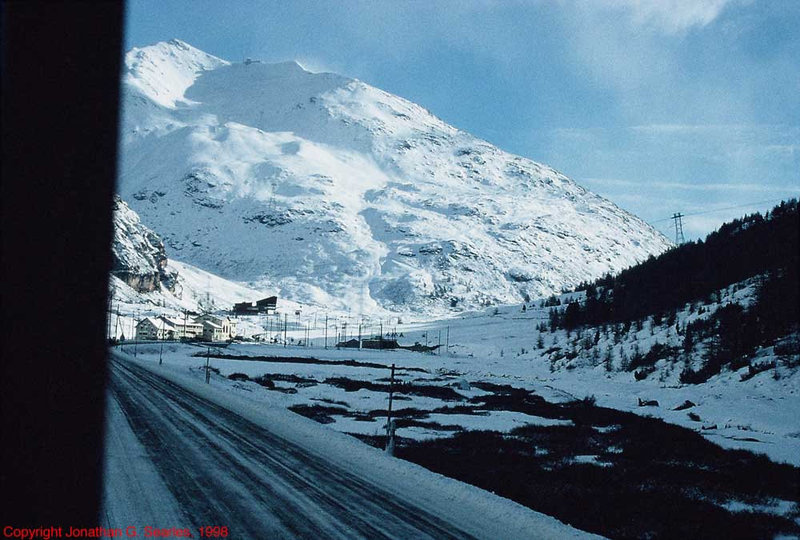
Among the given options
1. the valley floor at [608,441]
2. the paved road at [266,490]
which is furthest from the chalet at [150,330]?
the paved road at [266,490]

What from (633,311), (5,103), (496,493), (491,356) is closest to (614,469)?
(496,493)

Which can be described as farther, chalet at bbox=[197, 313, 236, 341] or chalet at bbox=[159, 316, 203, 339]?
chalet at bbox=[197, 313, 236, 341]

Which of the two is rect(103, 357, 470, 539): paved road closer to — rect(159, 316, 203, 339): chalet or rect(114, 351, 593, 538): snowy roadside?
rect(114, 351, 593, 538): snowy roadside

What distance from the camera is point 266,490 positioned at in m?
10.5

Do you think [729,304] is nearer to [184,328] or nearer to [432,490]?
[432,490]

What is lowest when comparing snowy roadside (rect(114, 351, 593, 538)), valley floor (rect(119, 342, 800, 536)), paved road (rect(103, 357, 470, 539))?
valley floor (rect(119, 342, 800, 536))

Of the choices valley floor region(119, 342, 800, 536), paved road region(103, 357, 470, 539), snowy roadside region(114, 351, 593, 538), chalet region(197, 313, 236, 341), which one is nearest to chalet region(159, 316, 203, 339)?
chalet region(197, 313, 236, 341)

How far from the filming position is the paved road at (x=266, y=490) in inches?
341

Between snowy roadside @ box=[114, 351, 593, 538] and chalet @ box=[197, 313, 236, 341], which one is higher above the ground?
chalet @ box=[197, 313, 236, 341]

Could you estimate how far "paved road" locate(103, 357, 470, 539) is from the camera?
8.67 m

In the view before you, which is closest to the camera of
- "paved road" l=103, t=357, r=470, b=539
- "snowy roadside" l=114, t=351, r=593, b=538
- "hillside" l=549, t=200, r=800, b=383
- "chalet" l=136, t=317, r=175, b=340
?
"paved road" l=103, t=357, r=470, b=539

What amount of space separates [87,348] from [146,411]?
10.6 feet

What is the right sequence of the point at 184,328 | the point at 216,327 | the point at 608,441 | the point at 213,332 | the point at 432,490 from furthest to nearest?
1. the point at 216,327
2. the point at 213,332
3. the point at 184,328
4. the point at 608,441
5. the point at 432,490

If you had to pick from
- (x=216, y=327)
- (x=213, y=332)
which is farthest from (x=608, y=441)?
(x=216, y=327)
